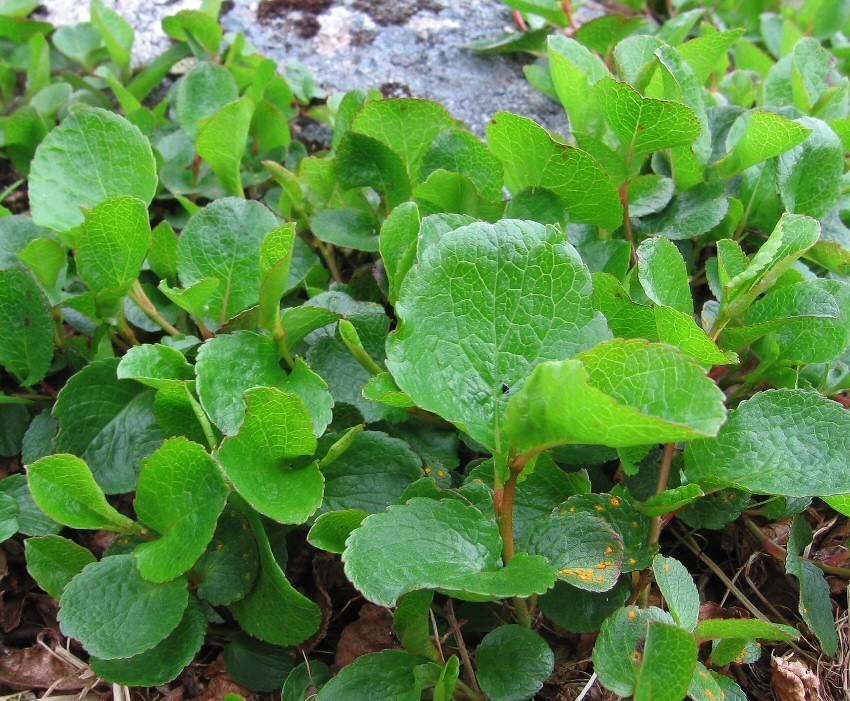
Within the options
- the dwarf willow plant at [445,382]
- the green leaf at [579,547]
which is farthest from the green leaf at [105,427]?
the green leaf at [579,547]

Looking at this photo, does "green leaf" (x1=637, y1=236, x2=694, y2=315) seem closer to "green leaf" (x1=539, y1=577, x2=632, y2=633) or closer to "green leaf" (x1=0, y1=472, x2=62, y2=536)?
"green leaf" (x1=539, y1=577, x2=632, y2=633)

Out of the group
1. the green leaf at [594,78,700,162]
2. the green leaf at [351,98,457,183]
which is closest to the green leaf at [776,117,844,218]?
the green leaf at [594,78,700,162]

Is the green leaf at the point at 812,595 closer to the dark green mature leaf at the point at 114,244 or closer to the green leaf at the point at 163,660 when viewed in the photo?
the green leaf at the point at 163,660

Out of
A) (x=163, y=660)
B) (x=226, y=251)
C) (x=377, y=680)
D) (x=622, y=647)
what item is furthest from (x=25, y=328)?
(x=622, y=647)

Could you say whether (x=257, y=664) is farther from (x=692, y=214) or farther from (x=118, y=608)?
(x=692, y=214)

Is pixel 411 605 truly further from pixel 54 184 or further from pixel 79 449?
pixel 54 184

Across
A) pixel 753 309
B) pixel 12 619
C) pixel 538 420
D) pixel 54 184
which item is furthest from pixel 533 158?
pixel 12 619
